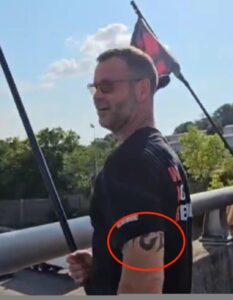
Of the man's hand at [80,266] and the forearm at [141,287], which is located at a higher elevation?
the man's hand at [80,266]

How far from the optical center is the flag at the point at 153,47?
183cm

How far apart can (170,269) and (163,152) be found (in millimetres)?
252

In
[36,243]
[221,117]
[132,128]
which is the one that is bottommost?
[221,117]

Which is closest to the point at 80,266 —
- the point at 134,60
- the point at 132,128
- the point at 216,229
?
the point at 132,128

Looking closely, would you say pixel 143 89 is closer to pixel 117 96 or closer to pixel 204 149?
pixel 117 96

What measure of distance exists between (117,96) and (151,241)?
0.33 metres

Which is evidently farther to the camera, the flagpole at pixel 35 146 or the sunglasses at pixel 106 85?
the flagpole at pixel 35 146

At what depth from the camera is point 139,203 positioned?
1.02 meters

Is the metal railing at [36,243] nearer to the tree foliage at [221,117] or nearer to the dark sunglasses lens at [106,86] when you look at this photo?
the dark sunglasses lens at [106,86]

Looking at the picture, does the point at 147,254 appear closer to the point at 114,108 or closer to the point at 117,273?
the point at 117,273

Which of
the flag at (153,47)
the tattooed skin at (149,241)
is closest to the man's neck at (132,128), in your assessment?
the tattooed skin at (149,241)

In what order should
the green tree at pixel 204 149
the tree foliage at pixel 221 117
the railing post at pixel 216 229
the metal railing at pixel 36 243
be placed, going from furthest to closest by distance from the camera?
the green tree at pixel 204 149 < the tree foliage at pixel 221 117 < the railing post at pixel 216 229 < the metal railing at pixel 36 243

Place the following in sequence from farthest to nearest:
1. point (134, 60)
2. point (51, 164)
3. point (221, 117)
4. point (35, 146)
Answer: point (221, 117) < point (51, 164) < point (35, 146) < point (134, 60)

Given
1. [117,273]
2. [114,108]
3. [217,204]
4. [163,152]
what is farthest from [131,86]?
[217,204]
